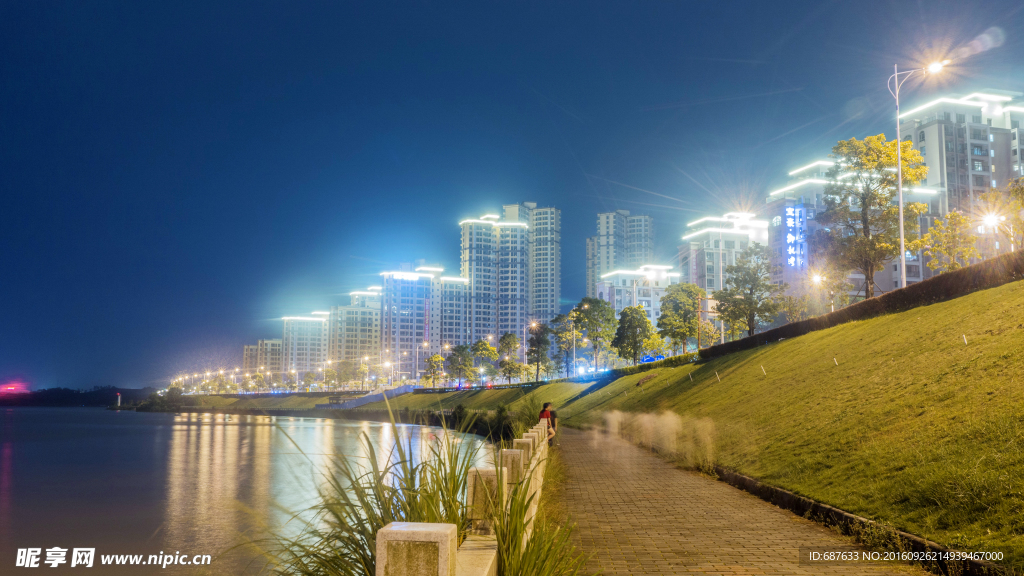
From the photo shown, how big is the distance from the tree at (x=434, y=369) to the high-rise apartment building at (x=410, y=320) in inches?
1951

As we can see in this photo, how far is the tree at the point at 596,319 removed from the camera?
76438mm

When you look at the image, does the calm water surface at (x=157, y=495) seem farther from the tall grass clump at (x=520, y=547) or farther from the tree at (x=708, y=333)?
the tree at (x=708, y=333)

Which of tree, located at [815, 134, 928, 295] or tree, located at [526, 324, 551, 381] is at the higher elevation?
tree, located at [815, 134, 928, 295]

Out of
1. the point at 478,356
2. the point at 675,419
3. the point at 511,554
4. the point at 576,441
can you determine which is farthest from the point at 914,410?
the point at 478,356

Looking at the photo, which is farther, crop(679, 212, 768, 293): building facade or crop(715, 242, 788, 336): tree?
crop(679, 212, 768, 293): building facade

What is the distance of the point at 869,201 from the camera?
34.0 meters

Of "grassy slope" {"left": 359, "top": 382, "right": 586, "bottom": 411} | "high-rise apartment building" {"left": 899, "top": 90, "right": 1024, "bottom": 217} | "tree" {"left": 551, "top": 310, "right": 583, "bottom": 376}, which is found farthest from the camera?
"high-rise apartment building" {"left": 899, "top": 90, "right": 1024, "bottom": 217}

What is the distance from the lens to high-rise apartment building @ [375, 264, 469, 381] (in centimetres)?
16888

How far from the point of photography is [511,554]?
4723 millimetres

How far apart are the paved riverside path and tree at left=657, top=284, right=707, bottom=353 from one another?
2034 inches

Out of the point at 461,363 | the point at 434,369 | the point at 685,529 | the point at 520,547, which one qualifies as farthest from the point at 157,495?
the point at 434,369

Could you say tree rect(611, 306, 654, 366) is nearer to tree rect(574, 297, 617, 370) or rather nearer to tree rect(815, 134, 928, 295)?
tree rect(574, 297, 617, 370)

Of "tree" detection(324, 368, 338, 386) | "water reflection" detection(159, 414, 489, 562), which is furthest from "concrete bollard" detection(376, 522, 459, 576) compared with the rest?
"tree" detection(324, 368, 338, 386)

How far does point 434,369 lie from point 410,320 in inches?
2357
